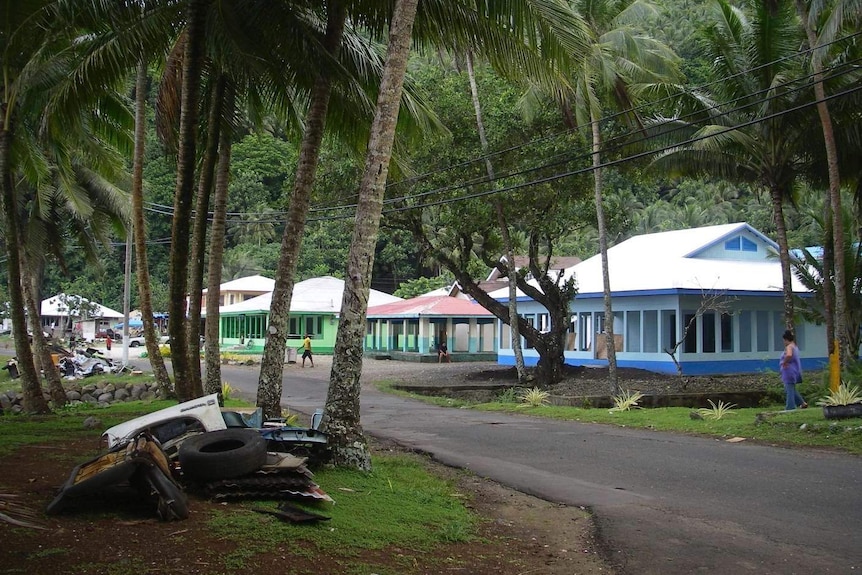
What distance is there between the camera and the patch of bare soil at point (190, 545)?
5.33 meters

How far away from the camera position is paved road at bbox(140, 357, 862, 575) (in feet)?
22.8

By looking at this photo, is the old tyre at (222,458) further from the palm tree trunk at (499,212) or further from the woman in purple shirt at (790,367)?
the palm tree trunk at (499,212)

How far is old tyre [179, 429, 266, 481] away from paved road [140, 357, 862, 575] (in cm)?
327

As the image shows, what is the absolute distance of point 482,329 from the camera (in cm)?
4516

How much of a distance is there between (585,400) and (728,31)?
31.8 feet

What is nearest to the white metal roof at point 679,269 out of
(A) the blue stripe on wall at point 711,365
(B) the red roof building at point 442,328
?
(A) the blue stripe on wall at point 711,365

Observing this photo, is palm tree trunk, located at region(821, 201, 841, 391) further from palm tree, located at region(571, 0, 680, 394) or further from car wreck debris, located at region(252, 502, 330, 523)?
car wreck debris, located at region(252, 502, 330, 523)

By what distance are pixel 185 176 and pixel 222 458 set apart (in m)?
5.28

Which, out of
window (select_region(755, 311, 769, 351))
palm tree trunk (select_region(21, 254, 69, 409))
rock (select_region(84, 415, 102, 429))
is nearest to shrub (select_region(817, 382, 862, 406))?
rock (select_region(84, 415, 102, 429))

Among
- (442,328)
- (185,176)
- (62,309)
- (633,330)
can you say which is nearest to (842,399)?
(185,176)

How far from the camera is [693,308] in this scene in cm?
2845

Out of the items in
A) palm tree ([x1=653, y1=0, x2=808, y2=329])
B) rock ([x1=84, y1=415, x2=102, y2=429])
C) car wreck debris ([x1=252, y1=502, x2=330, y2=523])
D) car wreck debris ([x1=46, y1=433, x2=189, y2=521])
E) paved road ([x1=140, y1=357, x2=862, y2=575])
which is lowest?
paved road ([x1=140, y1=357, x2=862, y2=575])

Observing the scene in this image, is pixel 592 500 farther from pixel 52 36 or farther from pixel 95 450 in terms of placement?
pixel 52 36

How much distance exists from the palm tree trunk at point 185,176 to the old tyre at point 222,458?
4039 millimetres
